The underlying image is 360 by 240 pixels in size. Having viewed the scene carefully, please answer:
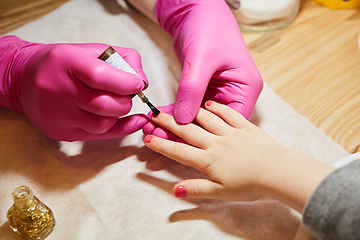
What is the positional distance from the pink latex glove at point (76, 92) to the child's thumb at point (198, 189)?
0.23 metres

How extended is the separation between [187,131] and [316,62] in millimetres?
590

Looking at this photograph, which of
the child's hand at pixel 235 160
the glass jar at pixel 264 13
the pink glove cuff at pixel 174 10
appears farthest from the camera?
the glass jar at pixel 264 13

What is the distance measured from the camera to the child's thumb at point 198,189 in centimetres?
79

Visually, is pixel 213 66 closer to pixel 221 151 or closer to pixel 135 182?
pixel 221 151

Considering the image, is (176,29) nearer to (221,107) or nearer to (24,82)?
(221,107)

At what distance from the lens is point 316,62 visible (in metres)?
1.13

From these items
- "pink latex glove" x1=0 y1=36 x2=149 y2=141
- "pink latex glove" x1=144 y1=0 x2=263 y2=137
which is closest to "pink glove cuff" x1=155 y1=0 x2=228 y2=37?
"pink latex glove" x1=144 y1=0 x2=263 y2=137

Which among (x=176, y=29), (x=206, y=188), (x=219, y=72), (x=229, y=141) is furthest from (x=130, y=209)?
(x=176, y=29)

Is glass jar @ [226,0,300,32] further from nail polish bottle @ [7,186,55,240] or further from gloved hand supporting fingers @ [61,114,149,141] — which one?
nail polish bottle @ [7,186,55,240]

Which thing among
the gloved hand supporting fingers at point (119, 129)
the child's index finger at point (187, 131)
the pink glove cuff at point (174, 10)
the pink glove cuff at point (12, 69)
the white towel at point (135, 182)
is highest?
the pink glove cuff at point (174, 10)

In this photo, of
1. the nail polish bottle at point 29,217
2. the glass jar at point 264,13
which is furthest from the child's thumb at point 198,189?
the glass jar at point 264,13

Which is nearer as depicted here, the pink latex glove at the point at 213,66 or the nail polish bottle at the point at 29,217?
the nail polish bottle at the point at 29,217

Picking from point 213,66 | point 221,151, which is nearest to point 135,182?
point 221,151

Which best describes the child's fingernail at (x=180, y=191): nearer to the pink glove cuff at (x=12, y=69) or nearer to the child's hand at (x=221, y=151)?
the child's hand at (x=221, y=151)
